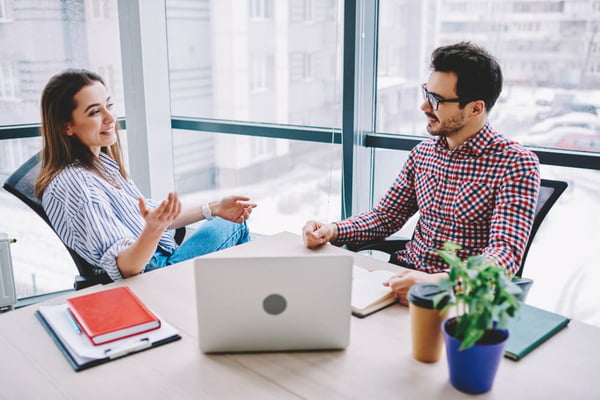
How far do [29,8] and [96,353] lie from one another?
226 cm

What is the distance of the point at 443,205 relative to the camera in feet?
6.05

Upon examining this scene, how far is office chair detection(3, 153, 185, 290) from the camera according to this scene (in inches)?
64.6

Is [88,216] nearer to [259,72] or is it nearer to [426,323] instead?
[426,323]

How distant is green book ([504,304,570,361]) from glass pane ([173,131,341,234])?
1896 millimetres

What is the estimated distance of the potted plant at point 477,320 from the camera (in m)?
0.93

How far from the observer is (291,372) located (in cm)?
109

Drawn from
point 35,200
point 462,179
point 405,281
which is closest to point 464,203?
point 462,179

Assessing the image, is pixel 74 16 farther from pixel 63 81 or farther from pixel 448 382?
pixel 448 382

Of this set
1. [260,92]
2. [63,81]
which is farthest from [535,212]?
[260,92]

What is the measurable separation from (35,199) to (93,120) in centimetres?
33

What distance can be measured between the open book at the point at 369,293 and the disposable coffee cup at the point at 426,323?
0.21 m

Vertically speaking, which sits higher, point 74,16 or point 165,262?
point 74,16

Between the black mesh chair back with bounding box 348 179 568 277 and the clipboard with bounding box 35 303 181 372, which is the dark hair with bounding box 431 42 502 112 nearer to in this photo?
the black mesh chair back with bounding box 348 179 568 277

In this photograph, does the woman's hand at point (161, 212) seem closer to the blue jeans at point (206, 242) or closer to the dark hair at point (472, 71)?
the blue jeans at point (206, 242)
